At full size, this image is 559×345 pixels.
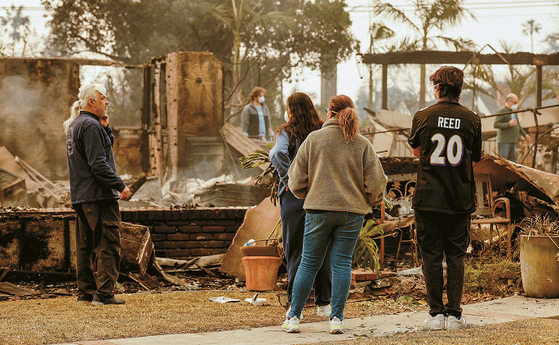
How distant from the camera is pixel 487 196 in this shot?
8211 mm

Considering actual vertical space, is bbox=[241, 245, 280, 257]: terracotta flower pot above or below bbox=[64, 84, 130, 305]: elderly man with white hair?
below

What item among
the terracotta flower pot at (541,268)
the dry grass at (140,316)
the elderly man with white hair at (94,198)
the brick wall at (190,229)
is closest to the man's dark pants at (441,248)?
the dry grass at (140,316)

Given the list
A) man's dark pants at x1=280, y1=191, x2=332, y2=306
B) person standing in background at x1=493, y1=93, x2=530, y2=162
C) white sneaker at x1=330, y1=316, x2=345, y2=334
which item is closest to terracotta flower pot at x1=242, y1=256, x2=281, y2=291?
man's dark pants at x1=280, y1=191, x2=332, y2=306

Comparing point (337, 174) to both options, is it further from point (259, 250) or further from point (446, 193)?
point (259, 250)

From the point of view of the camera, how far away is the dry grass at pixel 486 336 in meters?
3.84

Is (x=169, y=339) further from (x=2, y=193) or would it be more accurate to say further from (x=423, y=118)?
(x=2, y=193)

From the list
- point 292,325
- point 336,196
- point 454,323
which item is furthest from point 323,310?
point 336,196

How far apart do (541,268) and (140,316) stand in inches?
144

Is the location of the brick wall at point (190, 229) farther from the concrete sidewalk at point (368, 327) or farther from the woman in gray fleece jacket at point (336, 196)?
the woman in gray fleece jacket at point (336, 196)

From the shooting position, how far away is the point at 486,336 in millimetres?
4023

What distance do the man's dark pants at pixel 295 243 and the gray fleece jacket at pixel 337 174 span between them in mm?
717

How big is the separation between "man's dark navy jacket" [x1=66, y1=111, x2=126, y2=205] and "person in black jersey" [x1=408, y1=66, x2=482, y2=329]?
2.56 m

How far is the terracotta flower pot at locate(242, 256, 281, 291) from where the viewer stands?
6438mm

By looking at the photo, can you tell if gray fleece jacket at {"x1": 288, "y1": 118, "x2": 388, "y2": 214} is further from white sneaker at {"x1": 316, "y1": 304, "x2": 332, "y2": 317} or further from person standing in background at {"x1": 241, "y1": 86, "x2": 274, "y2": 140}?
person standing in background at {"x1": 241, "y1": 86, "x2": 274, "y2": 140}
